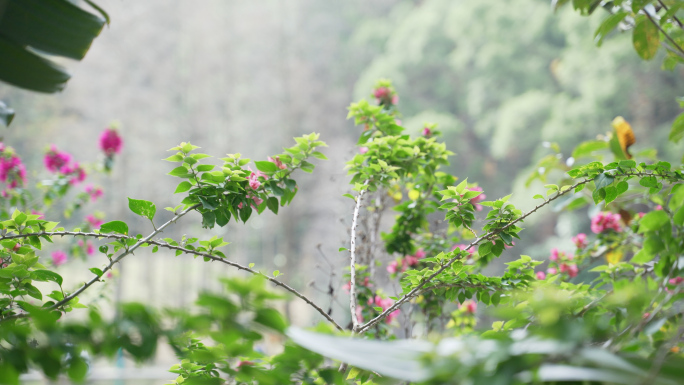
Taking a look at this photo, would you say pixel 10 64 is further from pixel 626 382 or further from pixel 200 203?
pixel 626 382

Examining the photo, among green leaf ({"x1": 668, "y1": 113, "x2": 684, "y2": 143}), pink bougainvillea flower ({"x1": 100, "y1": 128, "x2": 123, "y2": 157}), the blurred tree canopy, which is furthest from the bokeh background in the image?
green leaf ({"x1": 668, "y1": 113, "x2": 684, "y2": 143})

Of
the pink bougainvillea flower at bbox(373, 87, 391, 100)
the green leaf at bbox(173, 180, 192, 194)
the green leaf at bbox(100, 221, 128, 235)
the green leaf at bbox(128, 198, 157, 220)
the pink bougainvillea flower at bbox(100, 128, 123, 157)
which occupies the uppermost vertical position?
the pink bougainvillea flower at bbox(100, 128, 123, 157)

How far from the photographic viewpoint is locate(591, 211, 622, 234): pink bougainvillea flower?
4.22 ft

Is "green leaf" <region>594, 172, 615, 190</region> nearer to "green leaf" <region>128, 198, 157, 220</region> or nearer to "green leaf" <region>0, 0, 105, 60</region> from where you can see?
"green leaf" <region>128, 198, 157, 220</region>

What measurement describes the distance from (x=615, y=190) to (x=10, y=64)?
868 millimetres

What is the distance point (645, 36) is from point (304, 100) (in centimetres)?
762

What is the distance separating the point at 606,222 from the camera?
1.29m

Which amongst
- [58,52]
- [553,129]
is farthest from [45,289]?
[553,129]

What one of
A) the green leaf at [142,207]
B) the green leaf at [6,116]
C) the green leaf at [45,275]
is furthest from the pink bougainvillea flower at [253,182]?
the green leaf at [6,116]

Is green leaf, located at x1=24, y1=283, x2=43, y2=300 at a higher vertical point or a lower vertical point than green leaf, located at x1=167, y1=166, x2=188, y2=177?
lower

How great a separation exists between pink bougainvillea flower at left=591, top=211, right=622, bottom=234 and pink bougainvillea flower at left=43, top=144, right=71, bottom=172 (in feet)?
5.93

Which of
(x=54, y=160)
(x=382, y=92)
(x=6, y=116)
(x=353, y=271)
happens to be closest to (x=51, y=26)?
(x=6, y=116)

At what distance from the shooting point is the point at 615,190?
1.95ft

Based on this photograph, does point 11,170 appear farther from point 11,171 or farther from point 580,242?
point 580,242
